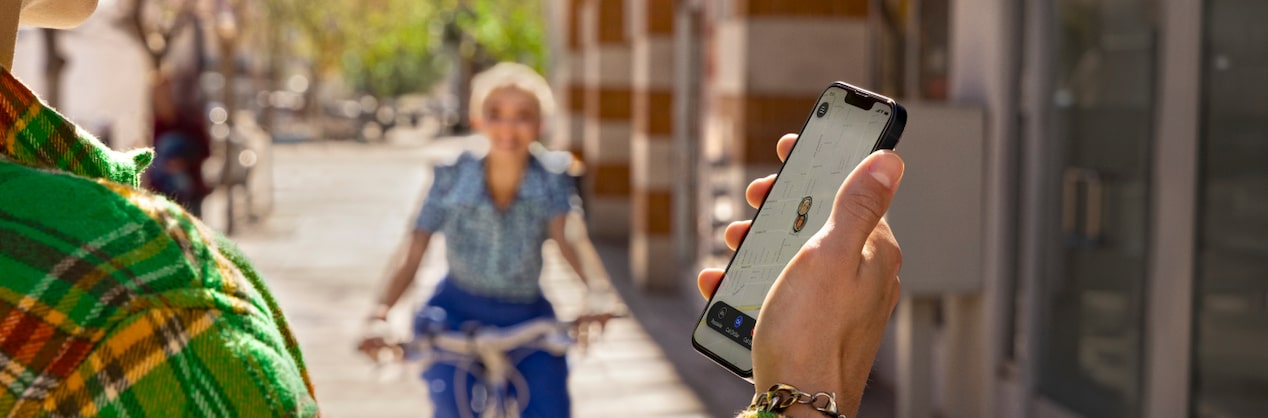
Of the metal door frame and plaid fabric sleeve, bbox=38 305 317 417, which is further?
the metal door frame

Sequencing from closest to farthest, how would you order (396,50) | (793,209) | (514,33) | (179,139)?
(793,209) < (179,139) < (514,33) < (396,50)

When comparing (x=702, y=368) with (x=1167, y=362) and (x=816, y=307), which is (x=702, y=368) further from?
(x=816, y=307)

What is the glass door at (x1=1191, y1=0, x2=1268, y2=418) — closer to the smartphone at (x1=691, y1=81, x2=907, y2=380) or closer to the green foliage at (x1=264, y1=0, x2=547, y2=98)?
the smartphone at (x1=691, y1=81, x2=907, y2=380)

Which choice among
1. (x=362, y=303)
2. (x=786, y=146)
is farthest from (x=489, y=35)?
(x=786, y=146)

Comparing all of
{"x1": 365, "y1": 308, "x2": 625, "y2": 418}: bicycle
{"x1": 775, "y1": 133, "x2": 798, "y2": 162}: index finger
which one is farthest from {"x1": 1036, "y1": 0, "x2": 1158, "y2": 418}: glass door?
{"x1": 775, "y1": 133, "x2": 798, "y2": 162}: index finger

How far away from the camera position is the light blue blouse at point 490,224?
4.54 m

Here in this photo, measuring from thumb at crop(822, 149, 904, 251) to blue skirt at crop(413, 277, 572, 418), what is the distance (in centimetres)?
315

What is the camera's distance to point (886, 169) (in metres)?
1.35

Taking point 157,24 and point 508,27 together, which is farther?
point 508,27

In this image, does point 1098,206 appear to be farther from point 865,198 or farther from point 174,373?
point 174,373

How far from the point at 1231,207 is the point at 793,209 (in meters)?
3.28

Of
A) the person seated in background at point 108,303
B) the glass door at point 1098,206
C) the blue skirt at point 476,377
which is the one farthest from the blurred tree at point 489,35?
the person seated in background at point 108,303

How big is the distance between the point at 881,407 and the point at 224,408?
6.40 metres

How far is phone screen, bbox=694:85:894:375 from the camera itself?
1.75 metres
